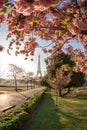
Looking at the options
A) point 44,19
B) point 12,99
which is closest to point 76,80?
point 12,99

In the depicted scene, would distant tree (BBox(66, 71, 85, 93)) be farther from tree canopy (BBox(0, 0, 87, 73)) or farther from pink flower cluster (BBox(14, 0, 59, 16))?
pink flower cluster (BBox(14, 0, 59, 16))

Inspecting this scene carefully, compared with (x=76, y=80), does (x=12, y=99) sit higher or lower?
lower

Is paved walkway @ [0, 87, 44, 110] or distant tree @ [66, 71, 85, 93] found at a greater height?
distant tree @ [66, 71, 85, 93]

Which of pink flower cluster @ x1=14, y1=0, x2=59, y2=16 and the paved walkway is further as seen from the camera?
the paved walkway

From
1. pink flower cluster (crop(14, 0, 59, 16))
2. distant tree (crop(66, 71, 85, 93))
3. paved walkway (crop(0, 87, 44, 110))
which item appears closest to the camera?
pink flower cluster (crop(14, 0, 59, 16))

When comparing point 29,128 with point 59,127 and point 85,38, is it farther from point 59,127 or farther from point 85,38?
point 85,38

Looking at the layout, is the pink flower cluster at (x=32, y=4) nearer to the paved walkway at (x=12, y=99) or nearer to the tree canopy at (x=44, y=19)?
the tree canopy at (x=44, y=19)

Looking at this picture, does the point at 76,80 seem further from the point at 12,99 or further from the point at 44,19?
the point at 44,19

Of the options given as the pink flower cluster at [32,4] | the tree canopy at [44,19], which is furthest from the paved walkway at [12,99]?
the pink flower cluster at [32,4]

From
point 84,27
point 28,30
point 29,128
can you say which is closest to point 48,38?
point 28,30

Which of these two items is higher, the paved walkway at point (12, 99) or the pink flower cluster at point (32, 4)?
the pink flower cluster at point (32, 4)

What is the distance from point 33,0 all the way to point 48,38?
5.48 metres

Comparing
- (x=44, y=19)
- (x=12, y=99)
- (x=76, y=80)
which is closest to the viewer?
(x=44, y=19)

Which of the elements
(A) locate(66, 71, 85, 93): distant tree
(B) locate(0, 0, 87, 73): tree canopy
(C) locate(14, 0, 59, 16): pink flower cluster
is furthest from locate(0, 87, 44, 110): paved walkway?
(C) locate(14, 0, 59, 16): pink flower cluster
